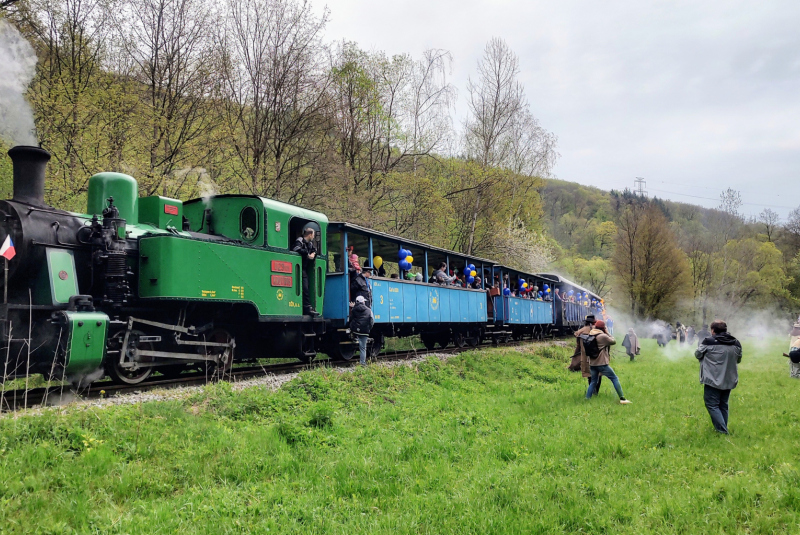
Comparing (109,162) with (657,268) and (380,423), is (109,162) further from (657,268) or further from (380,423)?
(657,268)

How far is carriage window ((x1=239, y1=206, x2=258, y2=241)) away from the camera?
30.2ft

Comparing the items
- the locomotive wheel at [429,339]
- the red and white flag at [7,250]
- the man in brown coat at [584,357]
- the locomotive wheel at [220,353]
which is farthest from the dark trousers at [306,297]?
the locomotive wheel at [429,339]

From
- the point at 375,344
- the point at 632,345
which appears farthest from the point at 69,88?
the point at 632,345

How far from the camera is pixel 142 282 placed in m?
7.54

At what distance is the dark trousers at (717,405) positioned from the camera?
688 centimetres

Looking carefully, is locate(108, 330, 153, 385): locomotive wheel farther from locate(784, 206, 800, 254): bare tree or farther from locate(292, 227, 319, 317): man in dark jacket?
locate(784, 206, 800, 254): bare tree

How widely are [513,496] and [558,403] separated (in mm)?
4808

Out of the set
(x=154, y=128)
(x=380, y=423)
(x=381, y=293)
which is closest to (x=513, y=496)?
(x=380, y=423)

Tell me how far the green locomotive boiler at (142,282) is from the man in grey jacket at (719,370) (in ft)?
21.5

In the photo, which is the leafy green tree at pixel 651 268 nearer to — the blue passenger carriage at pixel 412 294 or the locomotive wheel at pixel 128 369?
the blue passenger carriage at pixel 412 294

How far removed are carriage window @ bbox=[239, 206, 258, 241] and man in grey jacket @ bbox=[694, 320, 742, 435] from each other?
22.7 feet

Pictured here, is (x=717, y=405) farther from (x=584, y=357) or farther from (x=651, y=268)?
(x=651, y=268)

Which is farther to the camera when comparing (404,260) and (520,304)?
(520,304)

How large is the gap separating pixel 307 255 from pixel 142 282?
10.8 ft
